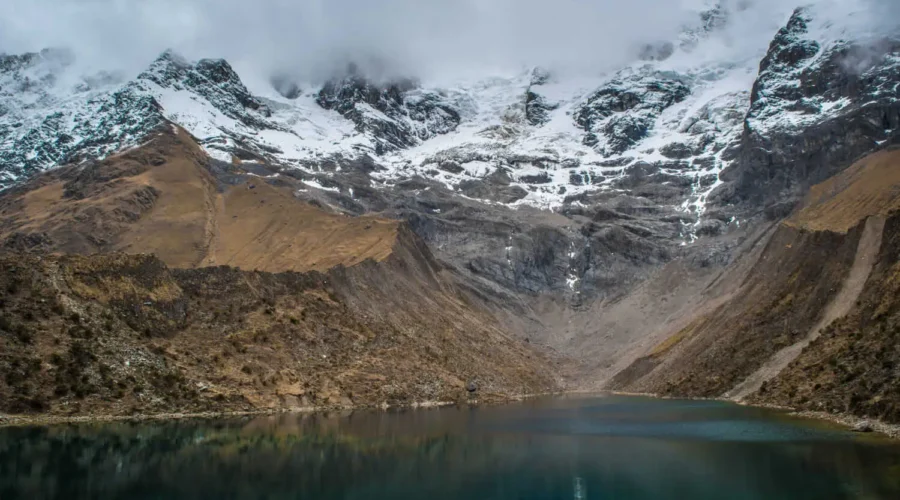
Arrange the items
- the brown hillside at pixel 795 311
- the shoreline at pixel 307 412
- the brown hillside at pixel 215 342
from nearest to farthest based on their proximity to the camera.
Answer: the shoreline at pixel 307 412 → the brown hillside at pixel 215 342 → the brown hillside at pixel 795 311

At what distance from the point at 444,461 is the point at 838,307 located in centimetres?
5884

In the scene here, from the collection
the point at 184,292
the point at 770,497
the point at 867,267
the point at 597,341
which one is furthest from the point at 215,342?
the point at 597,341

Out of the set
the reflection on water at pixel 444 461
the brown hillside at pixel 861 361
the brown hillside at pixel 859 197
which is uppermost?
the brown hillside at pixel 859 197

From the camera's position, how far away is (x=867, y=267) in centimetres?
8619

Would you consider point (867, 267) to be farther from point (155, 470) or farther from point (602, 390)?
point (155, 470)

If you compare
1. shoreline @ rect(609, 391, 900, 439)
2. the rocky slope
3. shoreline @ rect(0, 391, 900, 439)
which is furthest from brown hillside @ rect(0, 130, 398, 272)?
shoreline @ rect(609, 391, 900, 439)

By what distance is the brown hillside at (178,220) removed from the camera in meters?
137

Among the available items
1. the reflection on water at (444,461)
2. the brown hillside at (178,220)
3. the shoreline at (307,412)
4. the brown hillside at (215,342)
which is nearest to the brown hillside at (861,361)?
the shoreline at (307,412)

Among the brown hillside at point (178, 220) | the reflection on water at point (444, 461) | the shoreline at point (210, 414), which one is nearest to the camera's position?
the reflection on water at point (444, 461)

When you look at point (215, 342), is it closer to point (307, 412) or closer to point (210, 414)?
point (307, 412)

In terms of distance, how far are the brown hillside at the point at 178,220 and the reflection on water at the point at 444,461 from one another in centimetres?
6624

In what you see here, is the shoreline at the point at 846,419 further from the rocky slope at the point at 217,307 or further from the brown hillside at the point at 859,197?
the rocky slope at the point at 217,307

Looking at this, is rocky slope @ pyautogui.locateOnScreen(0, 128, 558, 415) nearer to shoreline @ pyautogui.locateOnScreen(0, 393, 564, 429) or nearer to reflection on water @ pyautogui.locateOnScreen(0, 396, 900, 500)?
shoreline @ pyautogui.locateOnScreen(0, 393, 564, 429)

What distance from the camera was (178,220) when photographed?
512ft
